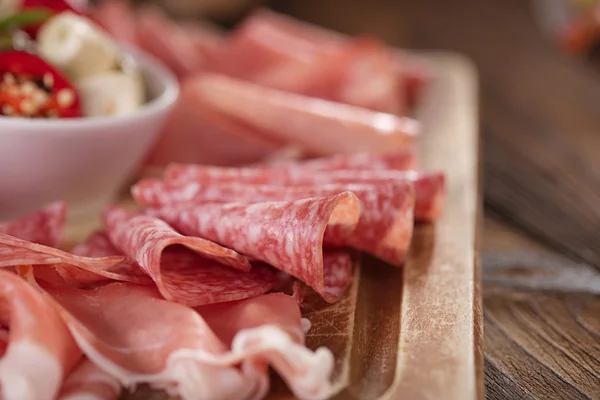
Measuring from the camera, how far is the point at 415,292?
42.2 inches

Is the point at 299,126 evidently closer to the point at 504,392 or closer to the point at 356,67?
the point at 356,67

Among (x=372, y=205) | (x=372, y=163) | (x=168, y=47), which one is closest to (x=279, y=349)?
(x=372, y=205)

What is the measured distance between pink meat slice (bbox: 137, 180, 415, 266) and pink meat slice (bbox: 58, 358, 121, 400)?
358 millimetres

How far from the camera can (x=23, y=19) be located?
128 centimetres

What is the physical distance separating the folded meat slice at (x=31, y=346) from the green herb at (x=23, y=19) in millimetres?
588

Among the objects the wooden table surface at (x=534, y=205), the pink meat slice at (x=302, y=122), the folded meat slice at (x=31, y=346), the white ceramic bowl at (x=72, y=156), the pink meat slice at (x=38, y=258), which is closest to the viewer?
the folded meat slice at (x=31, y=346)

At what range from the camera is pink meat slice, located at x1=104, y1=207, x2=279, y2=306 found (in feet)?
3.02

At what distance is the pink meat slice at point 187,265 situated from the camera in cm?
92

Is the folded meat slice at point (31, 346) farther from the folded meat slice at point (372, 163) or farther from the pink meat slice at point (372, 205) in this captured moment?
the folded meat slice at point (372, 163)

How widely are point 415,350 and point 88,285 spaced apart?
1.42ft

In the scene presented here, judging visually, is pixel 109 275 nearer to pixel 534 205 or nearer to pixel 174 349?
pixel 174 349

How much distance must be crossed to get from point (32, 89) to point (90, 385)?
589 mm

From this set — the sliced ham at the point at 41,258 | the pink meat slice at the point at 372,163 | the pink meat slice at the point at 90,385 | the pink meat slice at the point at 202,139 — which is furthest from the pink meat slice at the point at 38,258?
the pink meat slice at the point at 202,139

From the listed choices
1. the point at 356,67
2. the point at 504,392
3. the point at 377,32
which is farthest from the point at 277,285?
the point at 377,32
